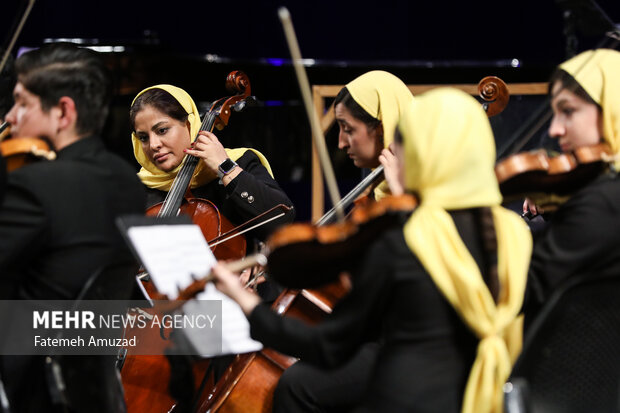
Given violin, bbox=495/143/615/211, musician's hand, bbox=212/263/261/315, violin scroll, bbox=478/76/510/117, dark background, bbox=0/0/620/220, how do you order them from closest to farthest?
musician's hand, bbox=212/263/261/315, violin, bbox=495/143/615/211, violin scroll, bbox=478/76/510/117, dark background, bbox=0/0/620/220

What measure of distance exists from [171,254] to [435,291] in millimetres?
560

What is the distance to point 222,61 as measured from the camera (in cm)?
507

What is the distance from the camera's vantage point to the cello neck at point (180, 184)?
285cm

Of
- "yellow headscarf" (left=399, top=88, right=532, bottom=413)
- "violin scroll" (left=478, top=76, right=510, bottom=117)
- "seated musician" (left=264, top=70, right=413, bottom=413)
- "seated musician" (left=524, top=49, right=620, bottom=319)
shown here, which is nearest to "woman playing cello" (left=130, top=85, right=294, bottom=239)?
"seated musician" (left=264, top=70, right=413, bottom=413)

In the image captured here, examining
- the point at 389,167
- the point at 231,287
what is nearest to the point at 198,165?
the point at 389,167

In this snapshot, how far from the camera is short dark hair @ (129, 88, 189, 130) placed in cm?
304

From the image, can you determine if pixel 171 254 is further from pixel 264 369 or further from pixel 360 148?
pixel 360 148

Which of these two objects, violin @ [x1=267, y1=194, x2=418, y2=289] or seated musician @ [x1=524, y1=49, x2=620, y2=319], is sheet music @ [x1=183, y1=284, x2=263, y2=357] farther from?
seated musician @ [x1=524, y1=49, x2=620, y2=319]

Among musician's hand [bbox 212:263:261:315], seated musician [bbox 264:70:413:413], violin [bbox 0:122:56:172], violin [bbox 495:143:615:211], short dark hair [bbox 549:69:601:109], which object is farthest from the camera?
seated musician [bbox 264:70:413:413]

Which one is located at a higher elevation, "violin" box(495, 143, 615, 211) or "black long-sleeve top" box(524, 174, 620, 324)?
"violin" box(495, 143, 615, 211)

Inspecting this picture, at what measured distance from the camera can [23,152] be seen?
6.22 ft

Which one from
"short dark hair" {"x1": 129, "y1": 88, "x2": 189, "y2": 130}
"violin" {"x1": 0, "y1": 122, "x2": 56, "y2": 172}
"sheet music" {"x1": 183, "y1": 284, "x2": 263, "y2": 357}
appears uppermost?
"violin" {"x1": 0, "y1": 122, "x2": 56, "y2": 172}

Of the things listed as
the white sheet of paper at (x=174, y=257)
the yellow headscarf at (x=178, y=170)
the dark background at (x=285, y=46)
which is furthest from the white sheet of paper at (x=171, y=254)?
the dark background at (x=285, y=46)

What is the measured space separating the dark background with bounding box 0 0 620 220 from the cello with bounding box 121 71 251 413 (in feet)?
5.85
